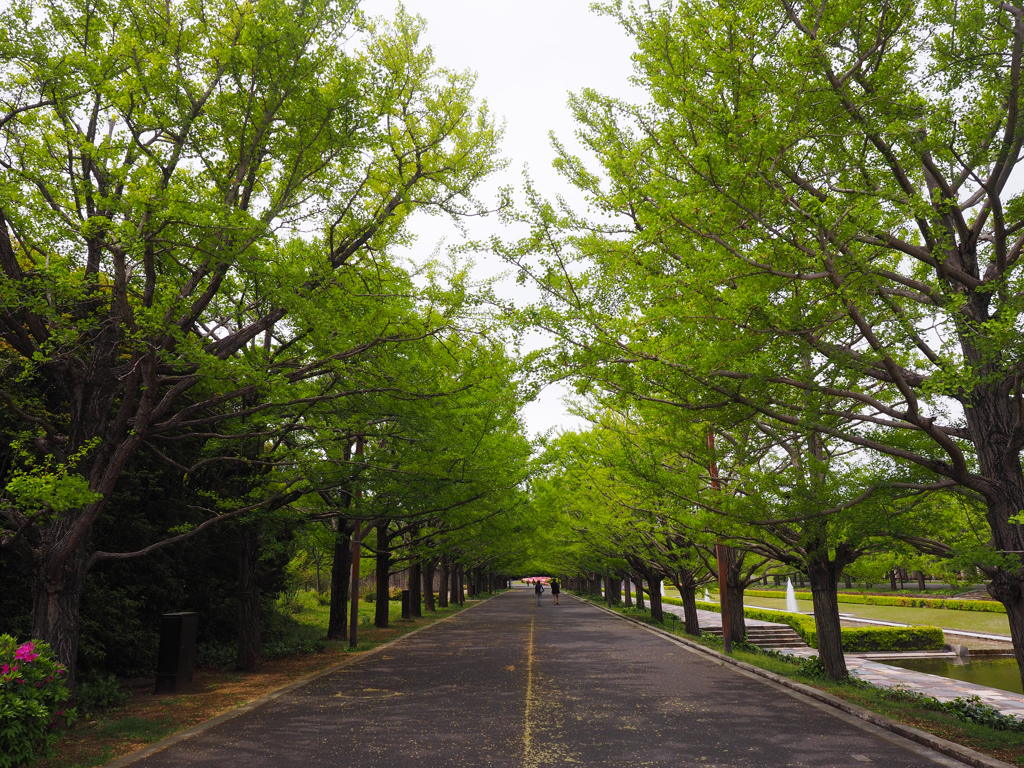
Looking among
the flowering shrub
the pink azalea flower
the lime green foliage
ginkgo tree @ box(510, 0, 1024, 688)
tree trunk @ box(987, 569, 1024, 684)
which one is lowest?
the lime green foliage

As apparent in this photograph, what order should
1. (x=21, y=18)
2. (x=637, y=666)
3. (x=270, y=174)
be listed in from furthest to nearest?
(x=637, y=666) < (x=270, y=174) < (x=21, y=18)

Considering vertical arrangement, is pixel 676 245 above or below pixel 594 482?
above

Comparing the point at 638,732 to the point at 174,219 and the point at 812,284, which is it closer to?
the point at 812,284

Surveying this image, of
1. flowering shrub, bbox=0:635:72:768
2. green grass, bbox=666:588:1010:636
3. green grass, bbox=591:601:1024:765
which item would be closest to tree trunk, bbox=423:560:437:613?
green grass, bbox=591:601:1024:765

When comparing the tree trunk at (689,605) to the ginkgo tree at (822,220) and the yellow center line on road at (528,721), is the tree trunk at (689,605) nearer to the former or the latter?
the yellow center line on road at (528,721)

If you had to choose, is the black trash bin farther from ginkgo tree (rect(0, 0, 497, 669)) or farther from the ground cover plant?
ginkgo tree (rect(0, 0, 497, 669))

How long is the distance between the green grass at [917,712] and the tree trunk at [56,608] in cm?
1174

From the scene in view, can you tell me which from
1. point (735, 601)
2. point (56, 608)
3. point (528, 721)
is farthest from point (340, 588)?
point (528, 721)

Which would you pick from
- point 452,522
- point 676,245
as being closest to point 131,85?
point 676,245

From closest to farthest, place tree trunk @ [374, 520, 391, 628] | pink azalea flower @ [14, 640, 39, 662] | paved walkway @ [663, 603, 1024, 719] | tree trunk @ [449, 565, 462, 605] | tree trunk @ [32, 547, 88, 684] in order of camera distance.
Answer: pink azalea flower @ [14, 640, 39, 662] < tree trunk @ [32, 547, 88, 684] < paved walkway @ [663, 603, 1024, 719] < tree trunk @ [374, 520, 391, 628] < tree trunk @ [449, 565, 462, 605]

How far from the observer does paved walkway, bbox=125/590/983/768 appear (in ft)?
23.4

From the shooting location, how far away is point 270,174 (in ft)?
36.5

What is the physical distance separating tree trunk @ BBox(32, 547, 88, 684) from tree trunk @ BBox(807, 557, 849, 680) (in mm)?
13241

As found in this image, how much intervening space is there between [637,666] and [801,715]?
5.80 m
